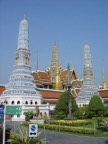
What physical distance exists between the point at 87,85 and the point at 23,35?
16.5m

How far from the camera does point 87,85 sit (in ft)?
162

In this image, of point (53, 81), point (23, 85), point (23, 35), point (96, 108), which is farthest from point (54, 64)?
point (96, 108)

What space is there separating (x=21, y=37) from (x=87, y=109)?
Result: 16.6 meters

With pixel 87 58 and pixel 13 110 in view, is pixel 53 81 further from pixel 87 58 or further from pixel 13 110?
pixel 13 110

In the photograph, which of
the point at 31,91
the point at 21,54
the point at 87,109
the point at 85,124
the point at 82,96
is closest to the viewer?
the point at 85,124

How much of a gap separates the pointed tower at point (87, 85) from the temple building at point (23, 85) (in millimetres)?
11589

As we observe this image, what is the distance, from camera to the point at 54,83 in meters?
54.8

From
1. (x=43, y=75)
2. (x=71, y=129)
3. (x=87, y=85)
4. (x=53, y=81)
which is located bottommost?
(x=71, y=129)

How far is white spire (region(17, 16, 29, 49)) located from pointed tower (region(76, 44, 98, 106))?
14.7 metres

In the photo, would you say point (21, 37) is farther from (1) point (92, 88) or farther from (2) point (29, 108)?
(1) point (92, 88)

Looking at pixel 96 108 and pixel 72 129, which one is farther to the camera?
pixel 96 108

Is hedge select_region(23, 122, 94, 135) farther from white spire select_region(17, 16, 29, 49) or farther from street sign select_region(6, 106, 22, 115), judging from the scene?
white spire select_region(17, 16, 29, 49)

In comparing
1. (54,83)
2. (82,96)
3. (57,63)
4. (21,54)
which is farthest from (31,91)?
(57,63)

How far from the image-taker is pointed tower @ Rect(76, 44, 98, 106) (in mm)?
47781
